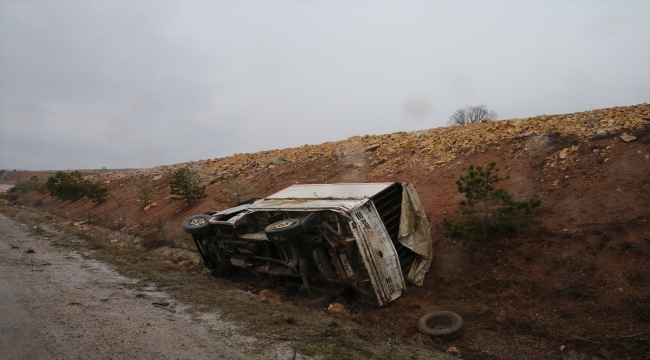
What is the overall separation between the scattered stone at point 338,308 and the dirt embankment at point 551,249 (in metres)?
0.18

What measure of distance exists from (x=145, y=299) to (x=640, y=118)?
11462 mm

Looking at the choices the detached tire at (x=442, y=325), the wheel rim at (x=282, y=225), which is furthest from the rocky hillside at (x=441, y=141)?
the wheel rim at (x=282, y=225)

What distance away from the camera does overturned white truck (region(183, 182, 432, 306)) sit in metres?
5.57

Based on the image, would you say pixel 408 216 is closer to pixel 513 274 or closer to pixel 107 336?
pixel 513 274

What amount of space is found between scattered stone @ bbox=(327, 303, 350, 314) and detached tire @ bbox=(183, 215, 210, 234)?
2998mm

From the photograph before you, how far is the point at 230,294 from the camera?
6.62 meters

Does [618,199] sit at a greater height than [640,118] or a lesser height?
lesser

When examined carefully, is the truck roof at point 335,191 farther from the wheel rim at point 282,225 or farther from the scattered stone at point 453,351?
the scattered stone at point 453,351

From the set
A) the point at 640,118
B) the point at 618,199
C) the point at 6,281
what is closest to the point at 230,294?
the point at 6,281

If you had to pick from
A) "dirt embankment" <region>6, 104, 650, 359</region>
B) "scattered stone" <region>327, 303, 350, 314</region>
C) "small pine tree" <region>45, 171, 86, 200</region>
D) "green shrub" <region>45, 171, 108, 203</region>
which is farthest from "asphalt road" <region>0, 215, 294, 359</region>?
"small pine tree" <region>45, 171, 86, 200</region>

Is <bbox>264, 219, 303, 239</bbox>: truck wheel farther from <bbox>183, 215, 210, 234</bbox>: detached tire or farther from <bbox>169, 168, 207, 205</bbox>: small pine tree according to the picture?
<bbox>169, 168, 207, 205</bbox>: small pine tree

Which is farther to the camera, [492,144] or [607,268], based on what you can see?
[492,144]

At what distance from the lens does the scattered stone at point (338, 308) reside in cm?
582

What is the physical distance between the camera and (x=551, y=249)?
252 inches
